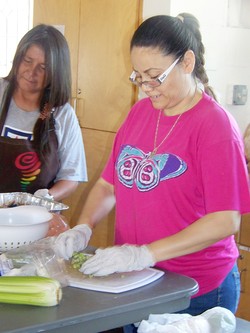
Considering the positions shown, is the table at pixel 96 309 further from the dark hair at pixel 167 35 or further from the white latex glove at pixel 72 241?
the dark hair at pixel 167 35

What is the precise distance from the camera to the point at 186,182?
1.29 meters

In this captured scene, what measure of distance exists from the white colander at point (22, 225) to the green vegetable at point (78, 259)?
0.12m

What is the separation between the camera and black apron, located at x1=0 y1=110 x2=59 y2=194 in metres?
2.00

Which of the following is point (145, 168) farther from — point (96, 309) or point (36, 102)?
point (36, 102)

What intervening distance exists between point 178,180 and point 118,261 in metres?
0.23

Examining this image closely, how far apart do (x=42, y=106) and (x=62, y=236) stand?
798mm

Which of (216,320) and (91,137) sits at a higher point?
(91,137)

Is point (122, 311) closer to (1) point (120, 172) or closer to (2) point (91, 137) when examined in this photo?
(1) point (120, 172)

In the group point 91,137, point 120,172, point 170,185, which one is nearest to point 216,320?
point 170,185

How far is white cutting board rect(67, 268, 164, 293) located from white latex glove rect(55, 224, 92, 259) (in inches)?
2.6

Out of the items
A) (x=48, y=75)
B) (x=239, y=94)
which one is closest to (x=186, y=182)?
(x=48, y=75)

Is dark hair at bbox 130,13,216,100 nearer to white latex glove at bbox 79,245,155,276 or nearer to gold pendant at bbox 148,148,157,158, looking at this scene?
gold pendant at bbox 148,148,157,158

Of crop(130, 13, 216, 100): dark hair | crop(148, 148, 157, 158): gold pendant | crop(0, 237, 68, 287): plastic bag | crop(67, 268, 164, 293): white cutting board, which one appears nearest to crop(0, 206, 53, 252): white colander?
crop(0, 237, 68, 287): plastic bag

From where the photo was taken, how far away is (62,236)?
4.42 feet
